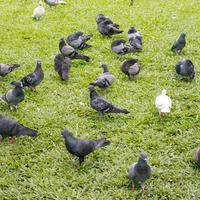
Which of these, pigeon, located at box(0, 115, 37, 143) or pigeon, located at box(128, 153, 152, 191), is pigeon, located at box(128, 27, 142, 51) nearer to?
pigeon, located at box(0, 115, 37, 143)

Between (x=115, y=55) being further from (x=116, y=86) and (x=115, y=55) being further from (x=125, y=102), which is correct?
(x=125, y=102)

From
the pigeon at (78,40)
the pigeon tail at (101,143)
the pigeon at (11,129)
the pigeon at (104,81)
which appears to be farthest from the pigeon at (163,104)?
the pigeon at (78,40)

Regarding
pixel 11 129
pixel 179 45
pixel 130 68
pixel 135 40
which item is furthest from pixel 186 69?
pixel 11 129

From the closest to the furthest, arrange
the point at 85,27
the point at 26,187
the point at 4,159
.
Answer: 1. the point at 26,187
2. the point at 4,159
3. the point at 85,27

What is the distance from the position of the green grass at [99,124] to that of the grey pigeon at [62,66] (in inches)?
7.0

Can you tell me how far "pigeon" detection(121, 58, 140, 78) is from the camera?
7777 mm

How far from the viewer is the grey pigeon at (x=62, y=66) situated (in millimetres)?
7809

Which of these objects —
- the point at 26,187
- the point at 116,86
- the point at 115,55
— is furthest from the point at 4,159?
the point at 115,55

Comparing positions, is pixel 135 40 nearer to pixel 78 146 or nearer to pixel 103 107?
pixel 103 107

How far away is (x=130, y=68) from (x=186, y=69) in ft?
3.24

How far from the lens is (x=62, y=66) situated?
7902 millimetres

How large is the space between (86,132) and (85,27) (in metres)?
5.42

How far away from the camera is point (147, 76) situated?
814 cm

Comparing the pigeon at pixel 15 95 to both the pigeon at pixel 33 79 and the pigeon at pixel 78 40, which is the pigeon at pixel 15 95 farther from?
the pigeon at pixel 78 40
